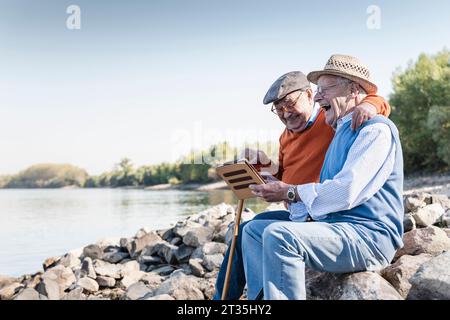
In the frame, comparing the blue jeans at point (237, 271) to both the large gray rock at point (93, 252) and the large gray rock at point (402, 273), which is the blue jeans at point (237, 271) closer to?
the large gray rock at point (402, 273)

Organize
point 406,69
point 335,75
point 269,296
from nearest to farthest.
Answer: point 269,296
point 335,75
point 406,69

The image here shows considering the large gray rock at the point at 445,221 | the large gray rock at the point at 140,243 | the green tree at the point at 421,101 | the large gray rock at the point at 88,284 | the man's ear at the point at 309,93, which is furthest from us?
the green tree at the point at 421,101

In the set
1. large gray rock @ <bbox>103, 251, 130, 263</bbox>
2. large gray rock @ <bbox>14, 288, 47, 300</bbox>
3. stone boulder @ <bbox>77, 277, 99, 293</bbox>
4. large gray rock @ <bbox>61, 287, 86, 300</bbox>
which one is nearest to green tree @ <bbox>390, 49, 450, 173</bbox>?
large gray rock @ <bbox>103, 251, 130, 263</bbox>

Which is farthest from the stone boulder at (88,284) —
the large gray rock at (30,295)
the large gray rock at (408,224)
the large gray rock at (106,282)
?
the large gray rock at (408,224)

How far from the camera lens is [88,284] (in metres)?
7.92

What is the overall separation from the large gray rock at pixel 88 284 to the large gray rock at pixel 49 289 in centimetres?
35

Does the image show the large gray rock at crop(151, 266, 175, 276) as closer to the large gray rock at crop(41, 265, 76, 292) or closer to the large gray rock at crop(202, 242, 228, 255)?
the large gray rock at crop(202, 242, 228, 255)

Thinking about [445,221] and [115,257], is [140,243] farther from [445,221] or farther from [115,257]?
[445,221]

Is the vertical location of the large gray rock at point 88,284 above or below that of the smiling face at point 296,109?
below

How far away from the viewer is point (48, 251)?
16.3 m

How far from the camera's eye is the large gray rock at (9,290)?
29.2 ft
